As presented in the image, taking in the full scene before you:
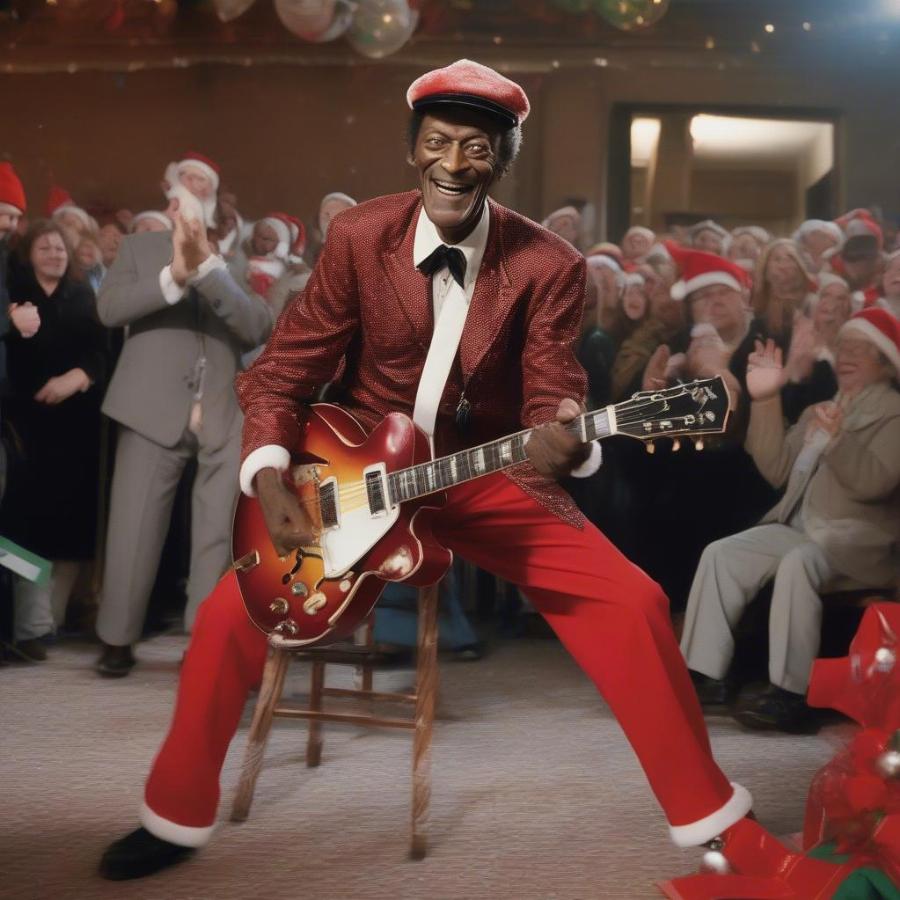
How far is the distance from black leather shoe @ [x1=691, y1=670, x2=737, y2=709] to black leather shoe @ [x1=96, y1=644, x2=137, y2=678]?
1.93 metres

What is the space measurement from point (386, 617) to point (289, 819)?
161cm

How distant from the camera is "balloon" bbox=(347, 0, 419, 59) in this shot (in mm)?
4820

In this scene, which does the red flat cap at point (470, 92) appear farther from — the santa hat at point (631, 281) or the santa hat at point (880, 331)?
the santa hat at point (631, 281)

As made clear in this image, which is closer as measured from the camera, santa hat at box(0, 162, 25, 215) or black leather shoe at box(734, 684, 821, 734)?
black leather shoe at box(734, 684, 821, 734)

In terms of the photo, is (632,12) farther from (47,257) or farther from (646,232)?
(47,257)

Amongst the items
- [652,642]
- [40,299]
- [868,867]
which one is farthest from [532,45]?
[868,867]

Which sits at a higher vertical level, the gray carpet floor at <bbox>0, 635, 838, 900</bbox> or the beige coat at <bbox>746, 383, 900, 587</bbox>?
the beige coat at <bbox>746, 383, 900, 587</bbox>

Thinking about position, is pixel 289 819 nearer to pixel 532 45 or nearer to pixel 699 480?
pixel 699 480

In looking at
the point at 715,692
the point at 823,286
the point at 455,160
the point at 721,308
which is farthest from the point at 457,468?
the point at 823,286

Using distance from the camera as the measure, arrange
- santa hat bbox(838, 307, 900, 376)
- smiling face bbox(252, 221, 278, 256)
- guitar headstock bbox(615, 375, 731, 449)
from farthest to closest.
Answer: smiling face bbox(252, 221, 278, 256) < santa hat bbox(838, 307, 900, 376) < guitar headstock bbox(615, 375, 731, 449)

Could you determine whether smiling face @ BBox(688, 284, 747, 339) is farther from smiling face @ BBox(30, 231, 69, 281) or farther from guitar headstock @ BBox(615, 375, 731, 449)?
guitar headstock @ BBox(615, 375, 731, 449)

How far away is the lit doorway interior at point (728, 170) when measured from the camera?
480 cm

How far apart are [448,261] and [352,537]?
0.58 meters

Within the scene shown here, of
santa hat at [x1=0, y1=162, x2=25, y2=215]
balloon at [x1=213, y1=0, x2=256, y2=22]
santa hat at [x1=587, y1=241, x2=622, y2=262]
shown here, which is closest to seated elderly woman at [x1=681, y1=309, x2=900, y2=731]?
santa hat at [x1=587, y1=241, x2=622, y2=262]
